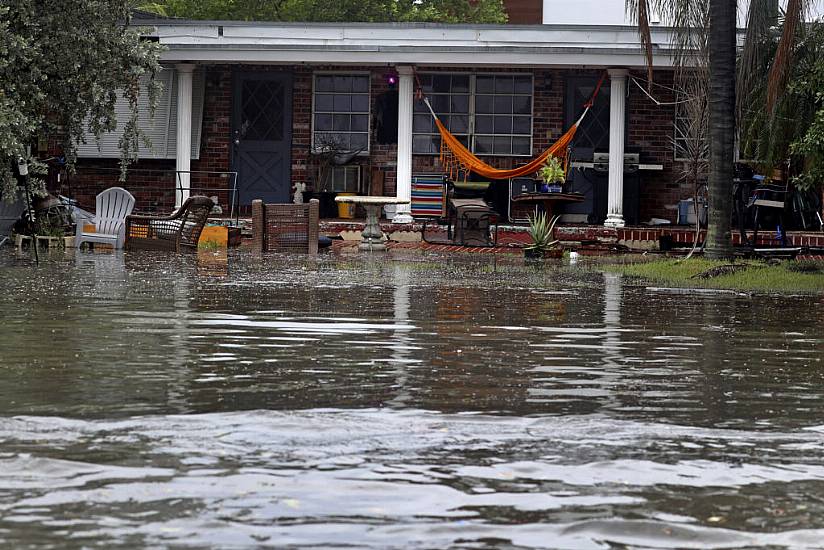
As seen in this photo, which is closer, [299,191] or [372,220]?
[372,220]

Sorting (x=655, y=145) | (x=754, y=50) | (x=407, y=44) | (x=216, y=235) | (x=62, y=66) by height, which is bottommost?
(x=216, y=235)

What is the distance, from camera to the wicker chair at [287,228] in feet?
65.0

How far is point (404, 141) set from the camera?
2238cm

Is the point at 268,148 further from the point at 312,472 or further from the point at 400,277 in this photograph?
the point at 312,472

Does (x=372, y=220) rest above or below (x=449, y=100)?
below

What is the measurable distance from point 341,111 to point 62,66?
8.44m

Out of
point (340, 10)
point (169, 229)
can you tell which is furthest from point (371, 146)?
point (340, 10)

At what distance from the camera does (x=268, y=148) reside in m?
23.9

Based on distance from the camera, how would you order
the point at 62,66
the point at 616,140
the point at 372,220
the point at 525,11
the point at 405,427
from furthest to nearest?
the point at 525,11 < the point at 616,140 < the point at 372,220 < the point at 62,66 < the point at 405,427

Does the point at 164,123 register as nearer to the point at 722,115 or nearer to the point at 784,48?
the point at 722,115

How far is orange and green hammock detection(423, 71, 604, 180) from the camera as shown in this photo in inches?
851

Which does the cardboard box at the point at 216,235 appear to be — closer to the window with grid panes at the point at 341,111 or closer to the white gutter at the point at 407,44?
the white gutter at the point at 407,44

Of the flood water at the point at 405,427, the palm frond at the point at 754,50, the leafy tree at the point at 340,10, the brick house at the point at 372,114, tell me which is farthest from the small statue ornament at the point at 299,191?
the leafy tree at the point at 340,10

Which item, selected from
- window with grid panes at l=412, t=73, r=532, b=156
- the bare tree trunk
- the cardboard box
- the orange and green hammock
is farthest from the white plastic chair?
the bare tree trunk
